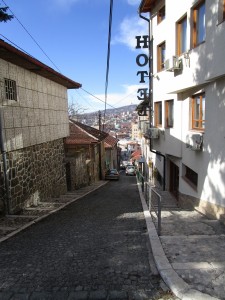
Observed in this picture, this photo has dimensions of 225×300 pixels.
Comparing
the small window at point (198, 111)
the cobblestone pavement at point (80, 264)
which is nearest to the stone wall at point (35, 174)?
the cobblestone pavement at point (80, 264)

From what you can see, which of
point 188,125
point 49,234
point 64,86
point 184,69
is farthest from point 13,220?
point 64,86

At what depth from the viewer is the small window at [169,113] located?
→ 40.9 ft

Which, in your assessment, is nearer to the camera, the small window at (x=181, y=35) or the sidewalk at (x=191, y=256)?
the sidewalk at (x=191, y=256)

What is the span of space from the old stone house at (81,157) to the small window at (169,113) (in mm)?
6875

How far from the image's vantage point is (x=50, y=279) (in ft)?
13.1

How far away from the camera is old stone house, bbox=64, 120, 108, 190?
17.2 meters

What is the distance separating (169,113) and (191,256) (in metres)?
9.01

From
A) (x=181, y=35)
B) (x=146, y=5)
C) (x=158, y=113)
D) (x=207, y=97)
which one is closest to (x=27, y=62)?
(x=207, y=97)

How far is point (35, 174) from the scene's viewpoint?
10.7 metres

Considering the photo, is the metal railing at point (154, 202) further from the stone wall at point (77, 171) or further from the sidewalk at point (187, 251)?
the stone wall at point (77, 171)

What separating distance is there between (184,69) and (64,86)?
23.1ft

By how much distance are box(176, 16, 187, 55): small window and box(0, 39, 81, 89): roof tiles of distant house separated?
197 inches

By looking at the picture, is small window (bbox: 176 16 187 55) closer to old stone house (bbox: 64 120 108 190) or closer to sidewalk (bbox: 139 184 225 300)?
sidewalk (bbox: 139 184 225 300)

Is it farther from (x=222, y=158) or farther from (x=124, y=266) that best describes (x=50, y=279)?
(x=222, y=158)
